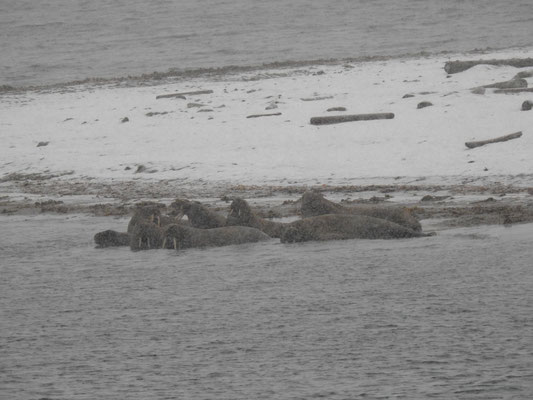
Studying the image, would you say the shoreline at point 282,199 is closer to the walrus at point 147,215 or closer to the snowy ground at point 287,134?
the snowy ground at point 287,134

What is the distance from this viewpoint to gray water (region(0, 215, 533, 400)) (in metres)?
6.81

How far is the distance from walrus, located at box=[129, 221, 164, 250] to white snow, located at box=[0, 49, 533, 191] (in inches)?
171

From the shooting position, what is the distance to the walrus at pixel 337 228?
470 inches

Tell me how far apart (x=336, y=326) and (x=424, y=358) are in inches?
45.1

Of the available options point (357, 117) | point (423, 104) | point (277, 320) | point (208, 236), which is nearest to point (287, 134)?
point (357, 117)

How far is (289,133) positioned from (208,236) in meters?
7.24

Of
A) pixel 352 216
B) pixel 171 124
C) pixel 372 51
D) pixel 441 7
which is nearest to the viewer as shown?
pixel 352 216

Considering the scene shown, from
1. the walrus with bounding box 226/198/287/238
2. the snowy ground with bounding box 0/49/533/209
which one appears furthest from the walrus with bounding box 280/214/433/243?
the snowy ground with bounding box 0/49/533/209

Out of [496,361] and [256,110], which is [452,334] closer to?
[496,361]

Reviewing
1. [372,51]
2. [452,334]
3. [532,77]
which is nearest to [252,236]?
[452,334]

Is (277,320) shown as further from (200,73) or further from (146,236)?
(200,73)

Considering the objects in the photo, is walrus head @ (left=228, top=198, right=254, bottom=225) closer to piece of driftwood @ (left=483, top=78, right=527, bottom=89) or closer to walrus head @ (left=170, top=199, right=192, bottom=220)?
walrus head @ (left=170, top=199, right=192, bottom=220)

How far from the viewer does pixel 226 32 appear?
4644 cm

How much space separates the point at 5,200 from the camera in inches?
680
